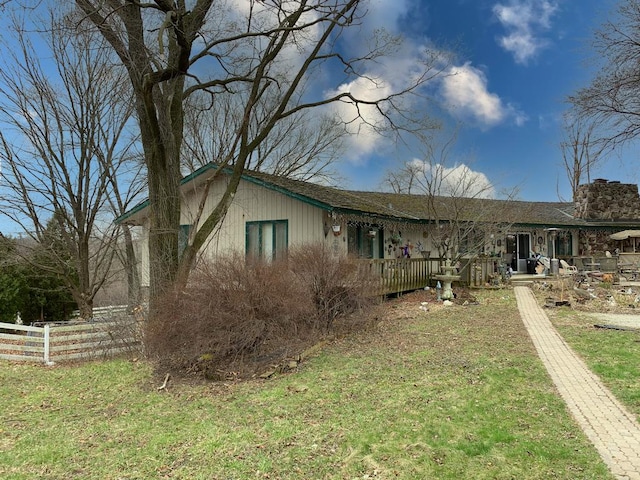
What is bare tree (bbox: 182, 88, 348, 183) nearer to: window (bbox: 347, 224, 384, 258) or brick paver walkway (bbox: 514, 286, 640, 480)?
window (bbox: 347, 224, 384, 258)

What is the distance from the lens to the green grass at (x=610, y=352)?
219 inches

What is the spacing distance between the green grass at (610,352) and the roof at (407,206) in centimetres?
625

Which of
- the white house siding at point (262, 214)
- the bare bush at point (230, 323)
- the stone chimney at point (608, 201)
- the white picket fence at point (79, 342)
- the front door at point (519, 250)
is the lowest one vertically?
the white picket fence at point (79, 342)

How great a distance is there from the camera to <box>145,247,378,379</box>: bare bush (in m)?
6.67

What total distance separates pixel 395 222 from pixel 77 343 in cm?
1068

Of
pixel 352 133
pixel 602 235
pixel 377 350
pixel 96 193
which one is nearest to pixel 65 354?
pixel 96 193

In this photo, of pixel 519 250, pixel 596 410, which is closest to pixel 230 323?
pixel 596 410

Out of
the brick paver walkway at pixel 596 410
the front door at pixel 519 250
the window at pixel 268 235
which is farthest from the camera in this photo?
the front door at pixel 519 250

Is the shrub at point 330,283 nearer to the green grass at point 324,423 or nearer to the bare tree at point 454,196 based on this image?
the green grass at point 324,423

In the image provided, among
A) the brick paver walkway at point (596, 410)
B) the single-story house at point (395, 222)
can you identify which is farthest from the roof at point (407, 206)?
the brick paver walkway at point (596, 410)

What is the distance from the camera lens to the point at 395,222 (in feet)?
52.1

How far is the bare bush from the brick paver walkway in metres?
4.12

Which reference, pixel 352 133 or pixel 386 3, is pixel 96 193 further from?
pixel 386 3

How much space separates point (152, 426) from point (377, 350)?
13.6 feet
